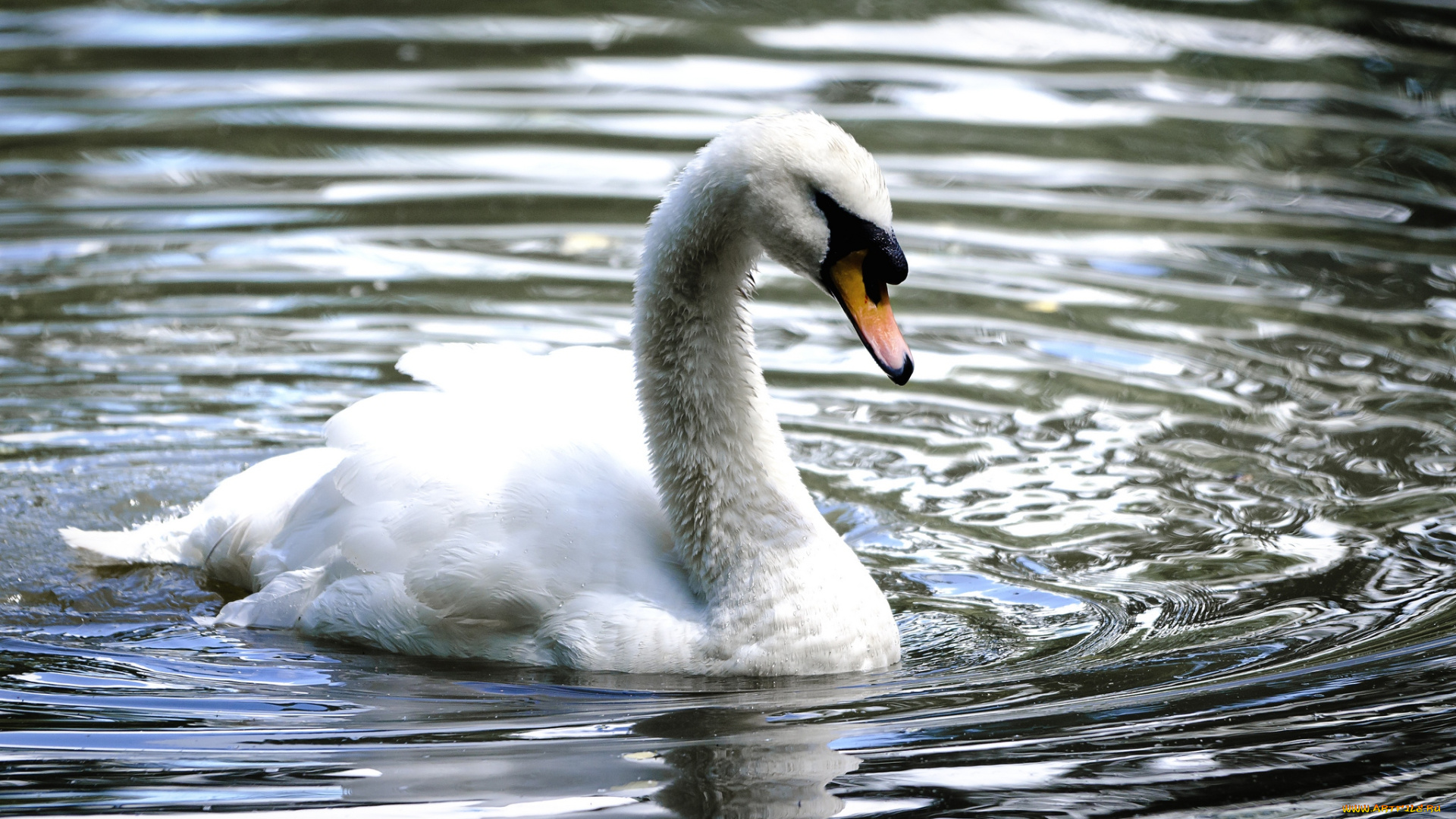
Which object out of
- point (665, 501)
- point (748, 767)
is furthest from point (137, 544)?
point (748, 767)

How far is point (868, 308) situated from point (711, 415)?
0.59m

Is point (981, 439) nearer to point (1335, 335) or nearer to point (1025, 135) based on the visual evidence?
point (1335, 335)

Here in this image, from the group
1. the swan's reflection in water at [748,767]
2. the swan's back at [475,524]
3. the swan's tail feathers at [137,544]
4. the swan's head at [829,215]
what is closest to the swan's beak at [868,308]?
the swan's head at [829,215]

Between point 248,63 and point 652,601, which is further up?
point 248,63

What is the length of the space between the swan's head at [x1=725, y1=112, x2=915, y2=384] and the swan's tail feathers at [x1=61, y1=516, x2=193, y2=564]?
240 cm

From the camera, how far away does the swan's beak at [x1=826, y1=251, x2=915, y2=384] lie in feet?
15.6

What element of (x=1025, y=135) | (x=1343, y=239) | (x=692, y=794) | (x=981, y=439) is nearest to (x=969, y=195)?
(x=1025, y=135)

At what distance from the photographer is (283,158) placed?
10180 mm

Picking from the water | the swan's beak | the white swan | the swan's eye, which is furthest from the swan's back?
the swan's eye

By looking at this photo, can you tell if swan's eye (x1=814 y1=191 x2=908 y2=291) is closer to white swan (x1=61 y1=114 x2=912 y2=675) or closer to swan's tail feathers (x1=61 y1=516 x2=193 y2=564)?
white swan (x1=61 y1=114 x2=912 y2=675)

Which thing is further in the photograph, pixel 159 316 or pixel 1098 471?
pixel 159 316

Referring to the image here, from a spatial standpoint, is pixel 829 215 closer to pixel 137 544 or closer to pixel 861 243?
pixel 861 243

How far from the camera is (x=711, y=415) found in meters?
5.12

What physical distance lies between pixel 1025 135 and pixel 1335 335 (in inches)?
121
